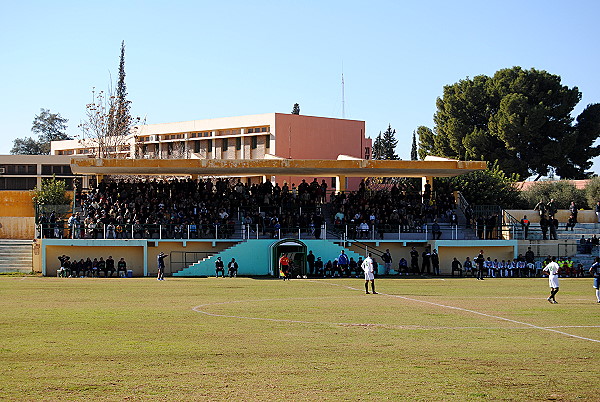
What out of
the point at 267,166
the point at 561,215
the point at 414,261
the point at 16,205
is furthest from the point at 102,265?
the point at 561,215

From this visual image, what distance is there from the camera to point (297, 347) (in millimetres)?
16828

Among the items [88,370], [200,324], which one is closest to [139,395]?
[88,370]

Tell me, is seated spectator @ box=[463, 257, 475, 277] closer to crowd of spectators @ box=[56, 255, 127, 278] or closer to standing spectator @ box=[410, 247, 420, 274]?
standing spectator @ box=[410, 247, 420, 274]

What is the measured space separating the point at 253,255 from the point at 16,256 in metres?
14.8

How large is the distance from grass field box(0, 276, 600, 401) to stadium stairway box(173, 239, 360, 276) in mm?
14501

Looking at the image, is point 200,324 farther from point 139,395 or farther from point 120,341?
point 139,395

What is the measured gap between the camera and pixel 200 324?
20.5 m

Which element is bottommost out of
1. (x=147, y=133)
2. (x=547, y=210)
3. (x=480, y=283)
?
(x=480, y=283)

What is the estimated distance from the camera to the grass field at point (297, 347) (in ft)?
41.9

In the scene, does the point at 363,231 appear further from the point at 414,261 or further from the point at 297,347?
the point at 297,347

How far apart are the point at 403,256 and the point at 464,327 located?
1074 inches

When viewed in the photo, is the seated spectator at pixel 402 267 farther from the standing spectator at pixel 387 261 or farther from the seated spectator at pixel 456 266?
the seated spectator at pixel 456 266

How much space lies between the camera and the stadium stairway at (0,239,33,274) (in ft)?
154

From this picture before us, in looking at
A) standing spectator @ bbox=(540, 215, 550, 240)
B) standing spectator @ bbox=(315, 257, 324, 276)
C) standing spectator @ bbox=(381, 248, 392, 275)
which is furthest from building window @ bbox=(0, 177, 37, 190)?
standing spectator @ bbox=(540, 215, 550, 240)
